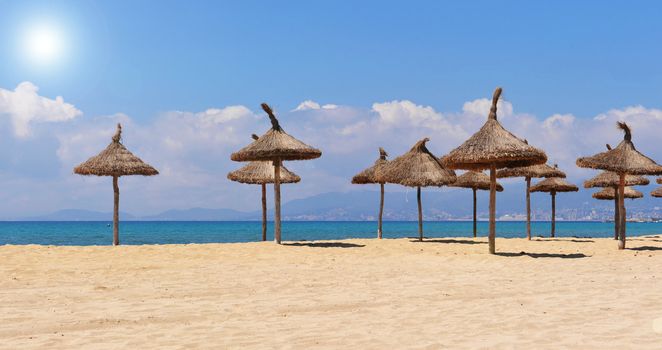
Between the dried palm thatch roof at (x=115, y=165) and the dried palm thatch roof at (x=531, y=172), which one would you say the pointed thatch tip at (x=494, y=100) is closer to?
the dried palm thatch roof at (x=531, y=172)

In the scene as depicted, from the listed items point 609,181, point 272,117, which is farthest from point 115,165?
point 609,181

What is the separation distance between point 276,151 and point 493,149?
6.14 m

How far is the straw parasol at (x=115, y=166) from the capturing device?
19281mm

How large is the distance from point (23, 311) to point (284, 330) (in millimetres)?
3419

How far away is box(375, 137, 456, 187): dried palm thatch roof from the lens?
20.9 meters

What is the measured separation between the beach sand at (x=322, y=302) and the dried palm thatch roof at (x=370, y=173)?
1065 centimetres

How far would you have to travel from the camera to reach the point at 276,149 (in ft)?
58.2

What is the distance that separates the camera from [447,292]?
9.08 metres

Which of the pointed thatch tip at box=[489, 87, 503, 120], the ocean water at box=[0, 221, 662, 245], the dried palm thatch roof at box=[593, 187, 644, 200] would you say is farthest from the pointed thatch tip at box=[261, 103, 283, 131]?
the ocean water at box=[0, 221, 662, 245]

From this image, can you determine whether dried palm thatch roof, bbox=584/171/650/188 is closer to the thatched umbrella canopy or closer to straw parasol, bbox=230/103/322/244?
the thatched umbrella canopy

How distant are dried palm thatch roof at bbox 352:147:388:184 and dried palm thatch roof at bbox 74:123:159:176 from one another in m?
8.67

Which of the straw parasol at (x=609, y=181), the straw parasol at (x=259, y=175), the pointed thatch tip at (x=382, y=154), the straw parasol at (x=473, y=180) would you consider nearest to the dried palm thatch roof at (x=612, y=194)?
the straw parasol at (x=609, y=181)

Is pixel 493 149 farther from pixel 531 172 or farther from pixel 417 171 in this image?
pixel 531 172

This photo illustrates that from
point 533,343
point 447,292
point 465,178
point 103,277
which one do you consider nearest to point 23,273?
point 103,277
